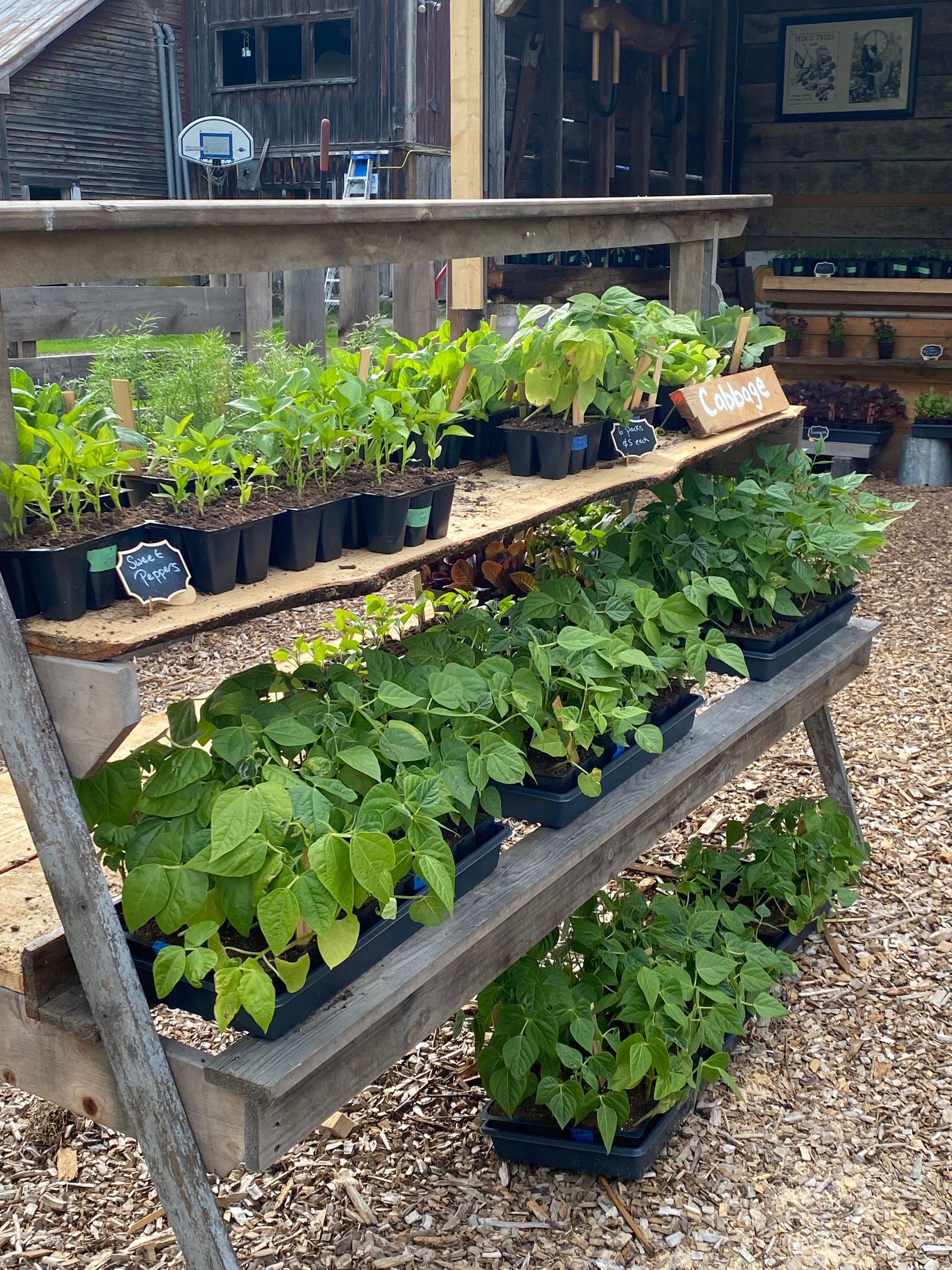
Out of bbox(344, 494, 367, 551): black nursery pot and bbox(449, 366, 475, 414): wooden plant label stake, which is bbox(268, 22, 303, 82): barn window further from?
bbox(344, 494, 367, 551): black nursery pot

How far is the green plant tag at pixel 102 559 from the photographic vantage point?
142 cm

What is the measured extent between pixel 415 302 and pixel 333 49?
14.8 m

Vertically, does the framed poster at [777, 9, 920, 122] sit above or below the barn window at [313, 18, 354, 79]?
below

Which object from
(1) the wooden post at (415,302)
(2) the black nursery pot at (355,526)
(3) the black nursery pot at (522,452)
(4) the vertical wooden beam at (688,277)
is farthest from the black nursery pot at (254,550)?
(1) the wooden post at (415,302)

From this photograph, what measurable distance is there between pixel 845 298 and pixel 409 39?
30.6ft

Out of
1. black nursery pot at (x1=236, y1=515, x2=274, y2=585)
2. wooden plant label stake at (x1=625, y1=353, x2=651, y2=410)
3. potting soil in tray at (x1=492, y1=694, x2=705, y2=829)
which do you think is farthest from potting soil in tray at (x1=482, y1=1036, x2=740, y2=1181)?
wooden plant label stake at (x1=625, y1=353, x2=651, y2=410)

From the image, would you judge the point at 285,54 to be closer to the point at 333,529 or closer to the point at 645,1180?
the point at 333,529

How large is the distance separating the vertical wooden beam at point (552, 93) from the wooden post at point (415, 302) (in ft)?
6.64

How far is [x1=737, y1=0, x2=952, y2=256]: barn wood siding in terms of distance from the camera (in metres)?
8.34

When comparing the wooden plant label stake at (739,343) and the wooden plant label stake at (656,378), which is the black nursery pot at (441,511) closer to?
the wooden plant label stake at (656,378)

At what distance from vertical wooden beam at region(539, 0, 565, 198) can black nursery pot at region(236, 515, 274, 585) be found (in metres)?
5.78

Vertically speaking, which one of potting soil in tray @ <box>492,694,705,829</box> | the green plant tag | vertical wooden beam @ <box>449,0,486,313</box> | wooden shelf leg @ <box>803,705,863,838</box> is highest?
vertical wooden beam @ <box>449,0,486,313</box>

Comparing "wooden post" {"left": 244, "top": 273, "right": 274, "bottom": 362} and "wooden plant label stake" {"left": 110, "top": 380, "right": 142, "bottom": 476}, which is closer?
"wooden plant label stake" {"left": 110, "top": 380, "right": 142, "bottom": 476}

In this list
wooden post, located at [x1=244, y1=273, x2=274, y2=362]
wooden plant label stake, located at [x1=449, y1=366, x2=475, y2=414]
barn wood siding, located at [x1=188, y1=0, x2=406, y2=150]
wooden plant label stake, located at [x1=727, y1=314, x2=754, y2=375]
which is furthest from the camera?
barn wood siding, located at [x1=188, y1=0, x2=406, y2=150]
